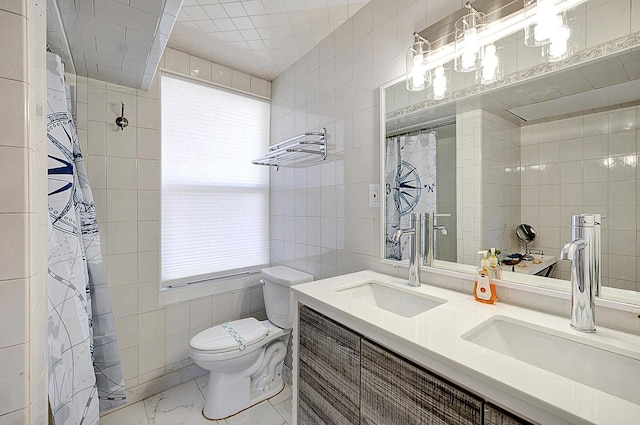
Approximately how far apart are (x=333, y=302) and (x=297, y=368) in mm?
417

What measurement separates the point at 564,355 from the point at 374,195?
96 centimetres

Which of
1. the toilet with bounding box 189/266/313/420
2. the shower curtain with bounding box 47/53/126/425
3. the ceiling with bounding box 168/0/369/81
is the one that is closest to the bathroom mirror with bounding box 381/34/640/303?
the ceiling with bounding box 168/0/369/81

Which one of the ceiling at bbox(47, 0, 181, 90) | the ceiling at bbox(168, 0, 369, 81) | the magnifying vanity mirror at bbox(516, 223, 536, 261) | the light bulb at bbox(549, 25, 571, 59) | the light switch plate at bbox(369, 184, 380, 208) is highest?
the ceiling at bbox(168, 0, 369, 81)

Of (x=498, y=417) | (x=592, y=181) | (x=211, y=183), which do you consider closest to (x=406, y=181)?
(x=592, y=181)

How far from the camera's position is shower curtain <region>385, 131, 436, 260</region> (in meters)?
1.32

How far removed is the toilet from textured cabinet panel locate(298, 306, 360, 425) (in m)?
0.32

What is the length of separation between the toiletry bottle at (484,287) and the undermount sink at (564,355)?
117mm

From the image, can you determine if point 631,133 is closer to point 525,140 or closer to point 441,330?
point 525,140

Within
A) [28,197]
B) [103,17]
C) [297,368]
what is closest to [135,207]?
[103,17]

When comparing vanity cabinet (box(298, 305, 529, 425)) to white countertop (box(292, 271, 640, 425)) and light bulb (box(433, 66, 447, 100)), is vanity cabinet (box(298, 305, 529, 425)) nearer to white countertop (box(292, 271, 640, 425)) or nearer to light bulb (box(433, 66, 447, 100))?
white countertop (box(292, 271, 640, 425))

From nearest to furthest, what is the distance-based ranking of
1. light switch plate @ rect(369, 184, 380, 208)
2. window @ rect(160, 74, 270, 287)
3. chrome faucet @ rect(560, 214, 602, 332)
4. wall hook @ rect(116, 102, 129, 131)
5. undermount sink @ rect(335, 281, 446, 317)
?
chrome faucet @ rect(560, 214, 602, 332)
undermount sink @ rect(335, 281, 446, 317)
light switch plate @ rect(369, 184, 380, 208)
wall hook @ rect(116, 102, 129, 131)
window @ rect(160, 74, 270, 287)

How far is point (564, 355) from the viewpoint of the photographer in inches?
29.9

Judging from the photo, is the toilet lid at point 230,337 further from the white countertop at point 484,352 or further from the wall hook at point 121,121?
the wall hook at point 121,121

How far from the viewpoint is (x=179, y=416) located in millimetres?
1629
